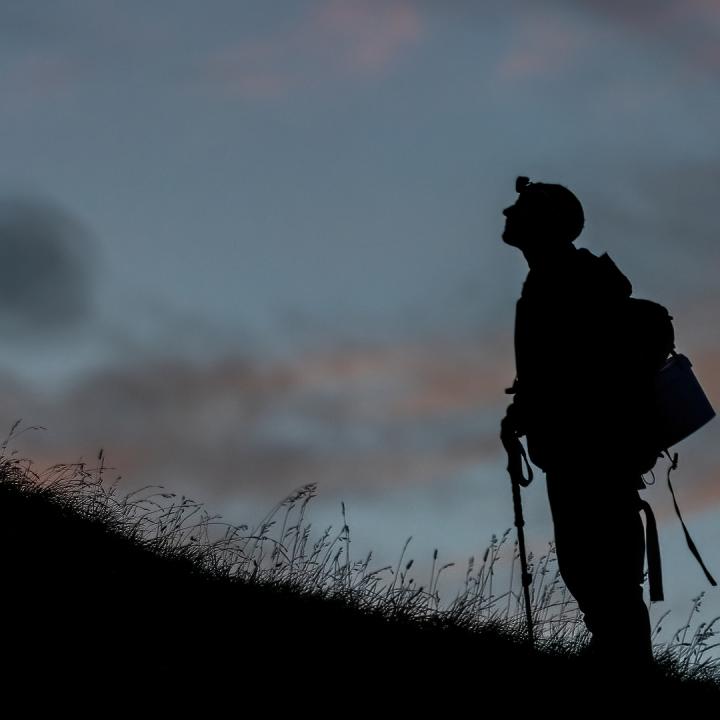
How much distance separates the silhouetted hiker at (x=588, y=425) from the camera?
252 inches

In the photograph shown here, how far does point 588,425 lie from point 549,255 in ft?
3.58

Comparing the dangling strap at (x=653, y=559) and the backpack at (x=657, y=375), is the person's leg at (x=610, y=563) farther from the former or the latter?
the backpack at (x=657, y=375)

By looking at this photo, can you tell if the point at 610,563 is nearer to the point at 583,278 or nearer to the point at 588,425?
the point at 588,425

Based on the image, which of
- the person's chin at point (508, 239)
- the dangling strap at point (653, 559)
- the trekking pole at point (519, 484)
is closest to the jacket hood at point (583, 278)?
the person's chin at point (508, 239)

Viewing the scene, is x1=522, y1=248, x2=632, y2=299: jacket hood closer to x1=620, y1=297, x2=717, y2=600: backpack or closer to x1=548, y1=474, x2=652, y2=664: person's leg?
x1=620, y1=297, x2=717, y2=600: backpack

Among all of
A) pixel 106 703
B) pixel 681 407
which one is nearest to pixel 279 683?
pixel 106 703

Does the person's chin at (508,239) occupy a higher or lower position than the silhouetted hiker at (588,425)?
higher

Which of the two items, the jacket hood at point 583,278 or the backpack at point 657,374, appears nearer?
the backpack at point 657,374

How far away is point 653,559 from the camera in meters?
6.55

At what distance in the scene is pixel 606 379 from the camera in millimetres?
6426

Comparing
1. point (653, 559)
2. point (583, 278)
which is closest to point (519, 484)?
point (653, 559)

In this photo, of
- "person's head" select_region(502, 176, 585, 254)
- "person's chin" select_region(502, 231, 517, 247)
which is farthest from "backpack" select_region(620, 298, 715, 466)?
"person's chin" select_region(502, 231, 517, 247)

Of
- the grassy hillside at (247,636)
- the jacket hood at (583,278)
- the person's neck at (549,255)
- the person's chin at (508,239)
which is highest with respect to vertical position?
the person's chin at (508,239)

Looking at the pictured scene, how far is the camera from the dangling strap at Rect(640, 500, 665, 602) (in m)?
6.53
